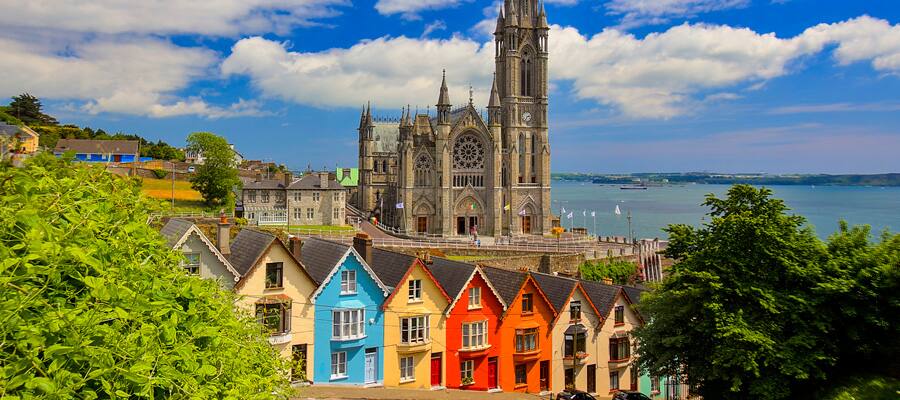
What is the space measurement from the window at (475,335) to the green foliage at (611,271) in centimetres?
3079

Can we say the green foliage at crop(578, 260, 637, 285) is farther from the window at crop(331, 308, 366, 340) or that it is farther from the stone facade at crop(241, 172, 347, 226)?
the window at crop(331, 308, 366, 340)

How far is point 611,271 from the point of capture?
62.8 metres

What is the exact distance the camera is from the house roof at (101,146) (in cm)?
10050

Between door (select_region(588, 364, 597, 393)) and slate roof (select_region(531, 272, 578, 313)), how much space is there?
3974mm

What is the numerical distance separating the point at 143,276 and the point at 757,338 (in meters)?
19.8

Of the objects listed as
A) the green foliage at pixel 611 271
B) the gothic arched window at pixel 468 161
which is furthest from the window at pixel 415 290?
the gothic arched window at pixel 468 161

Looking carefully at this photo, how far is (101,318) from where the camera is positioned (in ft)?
18.3

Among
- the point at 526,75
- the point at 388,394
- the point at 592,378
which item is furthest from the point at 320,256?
the point at 526,75

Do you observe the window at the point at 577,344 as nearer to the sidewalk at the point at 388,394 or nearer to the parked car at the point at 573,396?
the parked car at the point at 573,396

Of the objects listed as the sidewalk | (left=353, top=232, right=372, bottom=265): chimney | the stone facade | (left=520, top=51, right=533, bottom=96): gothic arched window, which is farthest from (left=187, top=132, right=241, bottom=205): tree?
the sidewalk

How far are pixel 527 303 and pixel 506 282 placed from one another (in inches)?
70.3

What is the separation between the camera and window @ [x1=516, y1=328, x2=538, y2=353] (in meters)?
31.9

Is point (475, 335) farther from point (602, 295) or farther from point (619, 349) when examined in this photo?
point (619, 349)

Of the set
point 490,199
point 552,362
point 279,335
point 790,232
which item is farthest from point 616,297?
point 490,199
